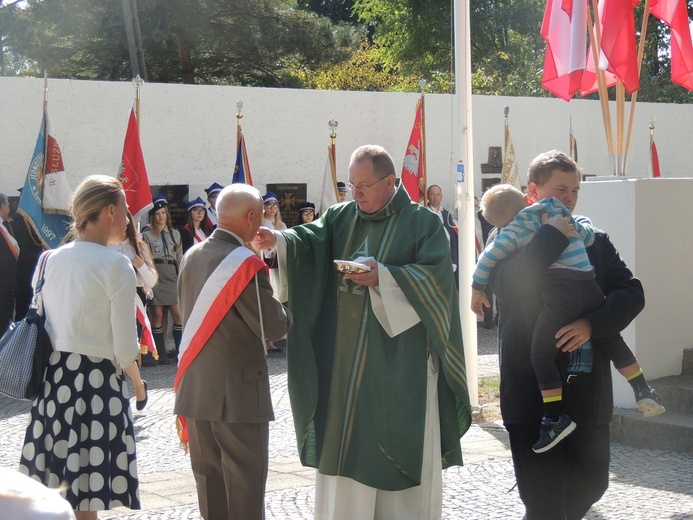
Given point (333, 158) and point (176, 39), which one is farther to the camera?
point (176, 39)

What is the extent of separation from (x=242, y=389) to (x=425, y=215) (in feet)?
3.84

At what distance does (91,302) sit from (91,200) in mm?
429

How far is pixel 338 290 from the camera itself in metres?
4.72

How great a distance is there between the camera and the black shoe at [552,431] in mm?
4074

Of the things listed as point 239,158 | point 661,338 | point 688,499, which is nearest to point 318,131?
point 239,158

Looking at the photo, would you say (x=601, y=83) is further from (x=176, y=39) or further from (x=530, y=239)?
(x=176, y=39)

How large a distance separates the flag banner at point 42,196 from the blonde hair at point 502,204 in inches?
284

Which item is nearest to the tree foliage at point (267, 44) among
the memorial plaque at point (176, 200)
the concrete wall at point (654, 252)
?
the memorial plaque at point (176, 200)

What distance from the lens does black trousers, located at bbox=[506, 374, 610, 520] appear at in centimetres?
420

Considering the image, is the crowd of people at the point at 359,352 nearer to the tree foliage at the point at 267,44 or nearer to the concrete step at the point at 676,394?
the concrete step at the point at 676,394

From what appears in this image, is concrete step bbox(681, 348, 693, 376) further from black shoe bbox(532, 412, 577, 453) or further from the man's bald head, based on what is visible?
the man's bald head

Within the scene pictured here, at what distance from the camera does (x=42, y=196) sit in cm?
1070

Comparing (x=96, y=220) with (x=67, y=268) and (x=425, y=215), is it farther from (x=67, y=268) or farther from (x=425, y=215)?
(x=425, y=215)

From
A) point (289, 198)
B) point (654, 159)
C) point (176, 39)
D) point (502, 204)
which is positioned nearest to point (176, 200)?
point (289, 198)
